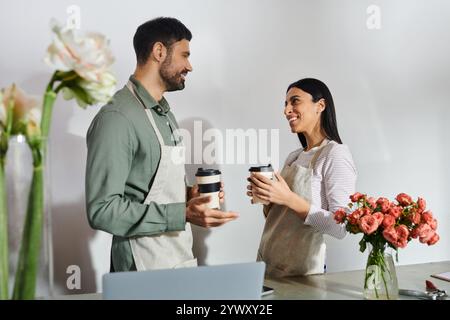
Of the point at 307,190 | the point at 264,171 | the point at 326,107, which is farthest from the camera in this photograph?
the point at 326,107

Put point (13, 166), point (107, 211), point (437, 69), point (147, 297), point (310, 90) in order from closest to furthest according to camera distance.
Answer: point (13, 166)
point (147, 297)
point (107, 211)
point (310, 90)
point (437, 69)

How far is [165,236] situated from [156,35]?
2.77 feet

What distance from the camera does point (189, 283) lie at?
3.48ft

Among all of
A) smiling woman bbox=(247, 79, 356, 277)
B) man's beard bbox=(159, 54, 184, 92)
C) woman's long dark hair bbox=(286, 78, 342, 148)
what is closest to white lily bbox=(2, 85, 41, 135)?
smiling woman bbox=(247, 79, 356, 277)

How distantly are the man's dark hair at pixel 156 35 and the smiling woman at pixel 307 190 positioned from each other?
1.89 ft

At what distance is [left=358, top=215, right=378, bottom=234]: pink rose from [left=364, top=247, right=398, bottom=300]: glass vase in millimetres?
85

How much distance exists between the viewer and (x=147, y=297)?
104 cm

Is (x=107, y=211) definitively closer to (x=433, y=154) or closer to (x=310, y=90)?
(x=310, y=90)

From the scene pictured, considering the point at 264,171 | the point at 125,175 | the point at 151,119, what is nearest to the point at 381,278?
the point at 264,171

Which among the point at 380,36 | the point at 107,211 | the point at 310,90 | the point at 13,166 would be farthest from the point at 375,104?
the point at 13,166

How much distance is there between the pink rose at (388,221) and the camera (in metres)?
1.57

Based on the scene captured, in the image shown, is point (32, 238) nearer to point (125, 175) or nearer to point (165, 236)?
point (125, 175)

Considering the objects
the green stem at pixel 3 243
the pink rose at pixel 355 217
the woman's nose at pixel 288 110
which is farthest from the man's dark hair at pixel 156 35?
the green stem at pixel 3 243
